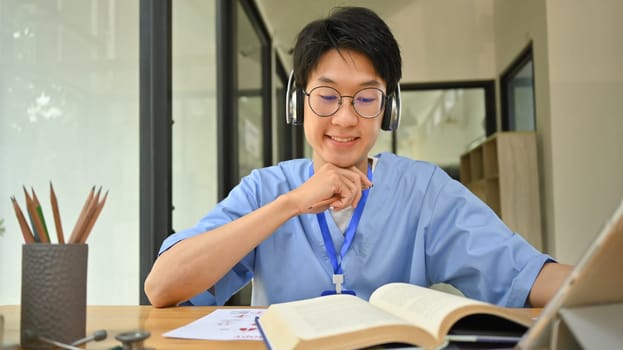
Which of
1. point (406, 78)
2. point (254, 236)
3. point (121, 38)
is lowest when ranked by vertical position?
point (254, 236)

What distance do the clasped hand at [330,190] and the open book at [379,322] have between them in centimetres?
33

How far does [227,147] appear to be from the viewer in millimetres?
→ 3291

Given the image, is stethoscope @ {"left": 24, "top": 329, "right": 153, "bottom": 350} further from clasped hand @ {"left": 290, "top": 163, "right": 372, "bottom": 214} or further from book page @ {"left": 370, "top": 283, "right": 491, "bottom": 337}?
clasped hand @ {"left": 290, "top": 163, "right": 372, "bottom": 214}

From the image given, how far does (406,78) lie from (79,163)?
4.65m

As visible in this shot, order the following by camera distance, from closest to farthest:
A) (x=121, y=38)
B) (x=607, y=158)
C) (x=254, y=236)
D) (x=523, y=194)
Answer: (x=254, y=236) → (x=121, y=38) → (x=607, y=158) → (x=523, y=194)

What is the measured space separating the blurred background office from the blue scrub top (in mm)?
467

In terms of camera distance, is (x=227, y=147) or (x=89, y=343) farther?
(x=227, y=147)

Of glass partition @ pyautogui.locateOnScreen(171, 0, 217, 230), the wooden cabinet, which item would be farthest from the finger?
the wooden cabinet

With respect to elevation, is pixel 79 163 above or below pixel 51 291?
above

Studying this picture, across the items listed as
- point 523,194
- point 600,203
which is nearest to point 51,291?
point 600,203

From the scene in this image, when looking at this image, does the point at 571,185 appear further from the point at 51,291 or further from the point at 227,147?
the point at 51,291

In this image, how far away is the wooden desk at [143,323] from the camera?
70 centimetres

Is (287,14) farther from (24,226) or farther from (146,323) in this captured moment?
(24,226)

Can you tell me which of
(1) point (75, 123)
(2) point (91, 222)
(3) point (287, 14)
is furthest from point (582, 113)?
(2) point (91, 222)
